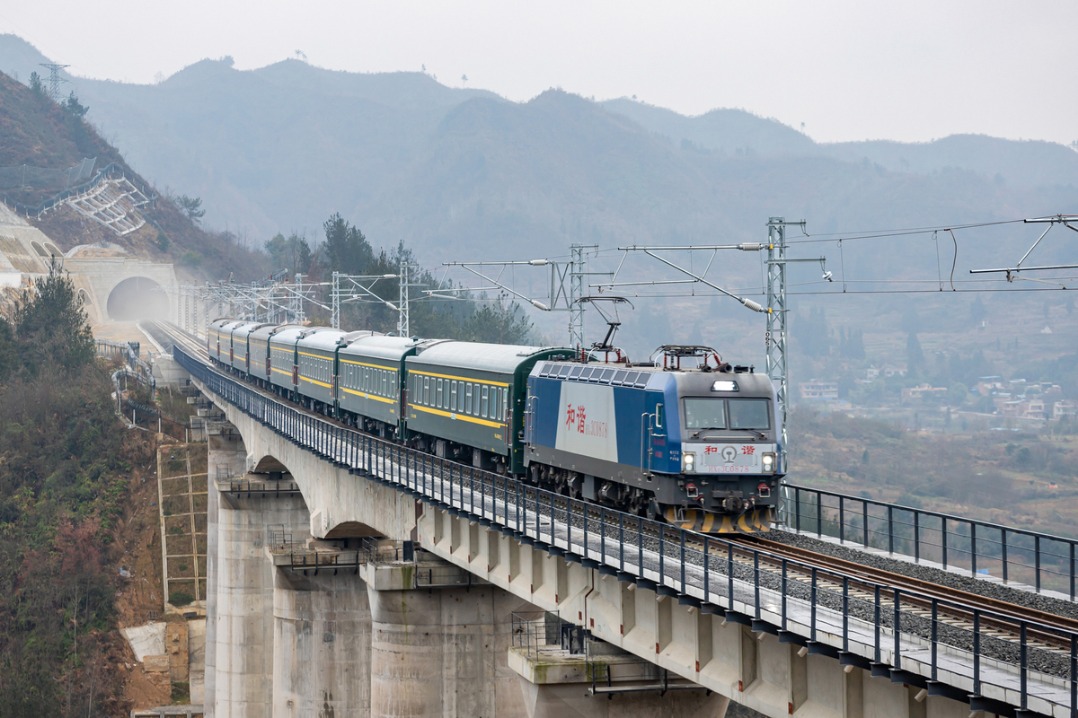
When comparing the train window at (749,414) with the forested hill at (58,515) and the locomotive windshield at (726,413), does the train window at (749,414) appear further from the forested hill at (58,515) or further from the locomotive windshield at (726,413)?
Result: the forested hill at (58,515)

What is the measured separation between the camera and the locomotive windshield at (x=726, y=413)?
27922mm

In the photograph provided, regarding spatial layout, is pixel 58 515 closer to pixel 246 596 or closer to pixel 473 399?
pixel 246 596

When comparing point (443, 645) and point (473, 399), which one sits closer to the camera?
point (443, 645)

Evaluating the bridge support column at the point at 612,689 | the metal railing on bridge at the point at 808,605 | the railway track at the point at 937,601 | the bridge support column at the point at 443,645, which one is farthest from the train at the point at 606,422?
the bridge support column at the point at 443,645

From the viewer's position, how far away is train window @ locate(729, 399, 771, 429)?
28234mm

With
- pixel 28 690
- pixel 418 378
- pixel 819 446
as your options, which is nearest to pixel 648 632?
pixel 418 378

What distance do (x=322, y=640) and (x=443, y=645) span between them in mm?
11316

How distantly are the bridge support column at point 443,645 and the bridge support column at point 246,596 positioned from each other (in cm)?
2699

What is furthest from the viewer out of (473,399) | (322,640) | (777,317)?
(322,640)

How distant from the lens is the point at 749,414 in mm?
28391

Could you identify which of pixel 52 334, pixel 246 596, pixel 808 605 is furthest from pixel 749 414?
pixel 52 334

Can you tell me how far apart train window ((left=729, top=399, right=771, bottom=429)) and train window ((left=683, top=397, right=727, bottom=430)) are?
0.22m

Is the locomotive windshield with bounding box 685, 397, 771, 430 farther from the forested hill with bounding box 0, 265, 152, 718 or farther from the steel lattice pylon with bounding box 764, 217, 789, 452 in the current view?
the forested hill with bounding box 0, 265, 152, 718

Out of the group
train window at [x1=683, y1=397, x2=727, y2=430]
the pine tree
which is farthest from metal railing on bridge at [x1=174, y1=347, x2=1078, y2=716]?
the pine tree
